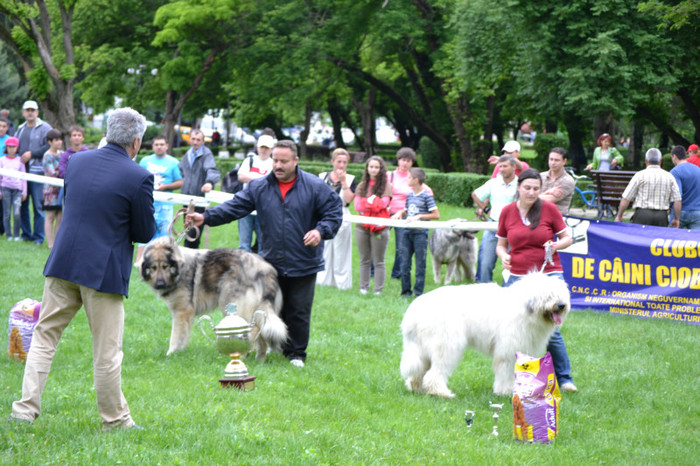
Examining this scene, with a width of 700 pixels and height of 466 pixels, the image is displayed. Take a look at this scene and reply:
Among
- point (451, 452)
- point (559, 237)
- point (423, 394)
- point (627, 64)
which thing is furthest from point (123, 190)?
point (627, 64)

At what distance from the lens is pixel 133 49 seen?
2942 centimetres

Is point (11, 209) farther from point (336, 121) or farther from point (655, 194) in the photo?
point (336, 121)

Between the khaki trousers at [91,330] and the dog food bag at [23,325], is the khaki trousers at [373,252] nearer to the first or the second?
the dog food bag at [23,325]

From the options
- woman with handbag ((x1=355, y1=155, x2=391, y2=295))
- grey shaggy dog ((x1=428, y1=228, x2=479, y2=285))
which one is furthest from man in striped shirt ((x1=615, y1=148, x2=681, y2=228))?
→ woman with handbag ((x1=355, y1=155, x2=391, y2=295))

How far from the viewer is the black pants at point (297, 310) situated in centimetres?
769

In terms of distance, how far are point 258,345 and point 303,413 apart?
6.00ft

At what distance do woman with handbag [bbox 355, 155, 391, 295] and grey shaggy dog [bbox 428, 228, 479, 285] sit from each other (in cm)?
146

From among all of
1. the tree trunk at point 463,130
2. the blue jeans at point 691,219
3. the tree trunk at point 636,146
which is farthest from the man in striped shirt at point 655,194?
the tree trunk at point 636,146

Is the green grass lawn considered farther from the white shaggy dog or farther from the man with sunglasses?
the man with sunglasses

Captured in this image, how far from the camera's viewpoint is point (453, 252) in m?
12.9

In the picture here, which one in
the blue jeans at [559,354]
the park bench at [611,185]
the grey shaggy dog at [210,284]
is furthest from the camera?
the park bench at [611,185]

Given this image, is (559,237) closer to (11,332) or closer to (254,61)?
(11,332)

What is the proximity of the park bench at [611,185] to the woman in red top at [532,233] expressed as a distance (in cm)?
1127

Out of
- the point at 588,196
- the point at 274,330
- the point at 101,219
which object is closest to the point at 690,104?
the point at 588,196
